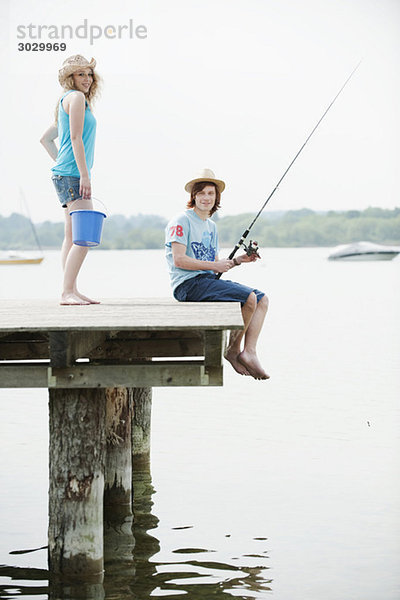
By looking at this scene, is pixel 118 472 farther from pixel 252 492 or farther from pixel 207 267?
pixel 207 267

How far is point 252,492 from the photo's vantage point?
9109 millimetres

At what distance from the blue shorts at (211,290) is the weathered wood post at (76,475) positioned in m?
1.35

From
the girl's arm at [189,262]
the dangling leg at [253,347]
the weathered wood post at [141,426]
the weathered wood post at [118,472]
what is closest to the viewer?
the dangling leg at [253,347]

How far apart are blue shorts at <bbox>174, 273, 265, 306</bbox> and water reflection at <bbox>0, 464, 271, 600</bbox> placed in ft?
5.42

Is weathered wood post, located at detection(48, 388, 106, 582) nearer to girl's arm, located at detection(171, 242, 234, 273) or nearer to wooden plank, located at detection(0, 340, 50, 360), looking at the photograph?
wooden plank, located at detection(0, 340, 50, 360)

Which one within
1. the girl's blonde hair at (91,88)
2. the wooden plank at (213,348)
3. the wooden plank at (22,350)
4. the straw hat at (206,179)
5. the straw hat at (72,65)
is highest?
the straw hat at (72,65)

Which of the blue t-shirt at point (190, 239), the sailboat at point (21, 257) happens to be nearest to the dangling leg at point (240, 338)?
the blue t-shirt at point (190, 239)

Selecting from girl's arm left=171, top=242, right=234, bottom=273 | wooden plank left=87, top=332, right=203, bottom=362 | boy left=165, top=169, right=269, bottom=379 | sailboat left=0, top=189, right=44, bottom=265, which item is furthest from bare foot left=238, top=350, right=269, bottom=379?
sailboat left=0, top=189, right=44, bottom=265

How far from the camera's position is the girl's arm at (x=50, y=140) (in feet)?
25.9

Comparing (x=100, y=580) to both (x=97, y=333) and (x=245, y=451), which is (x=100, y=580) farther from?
(x=245, y=451)

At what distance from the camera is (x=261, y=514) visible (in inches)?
332

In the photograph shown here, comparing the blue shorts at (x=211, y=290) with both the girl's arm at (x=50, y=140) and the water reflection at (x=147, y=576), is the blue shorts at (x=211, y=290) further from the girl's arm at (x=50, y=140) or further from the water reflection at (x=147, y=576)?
the water reflection at (x=147, y=576)

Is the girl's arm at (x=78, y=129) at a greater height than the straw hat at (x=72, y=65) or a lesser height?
lesser

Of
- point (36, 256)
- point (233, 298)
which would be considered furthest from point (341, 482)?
point (36, 256)
